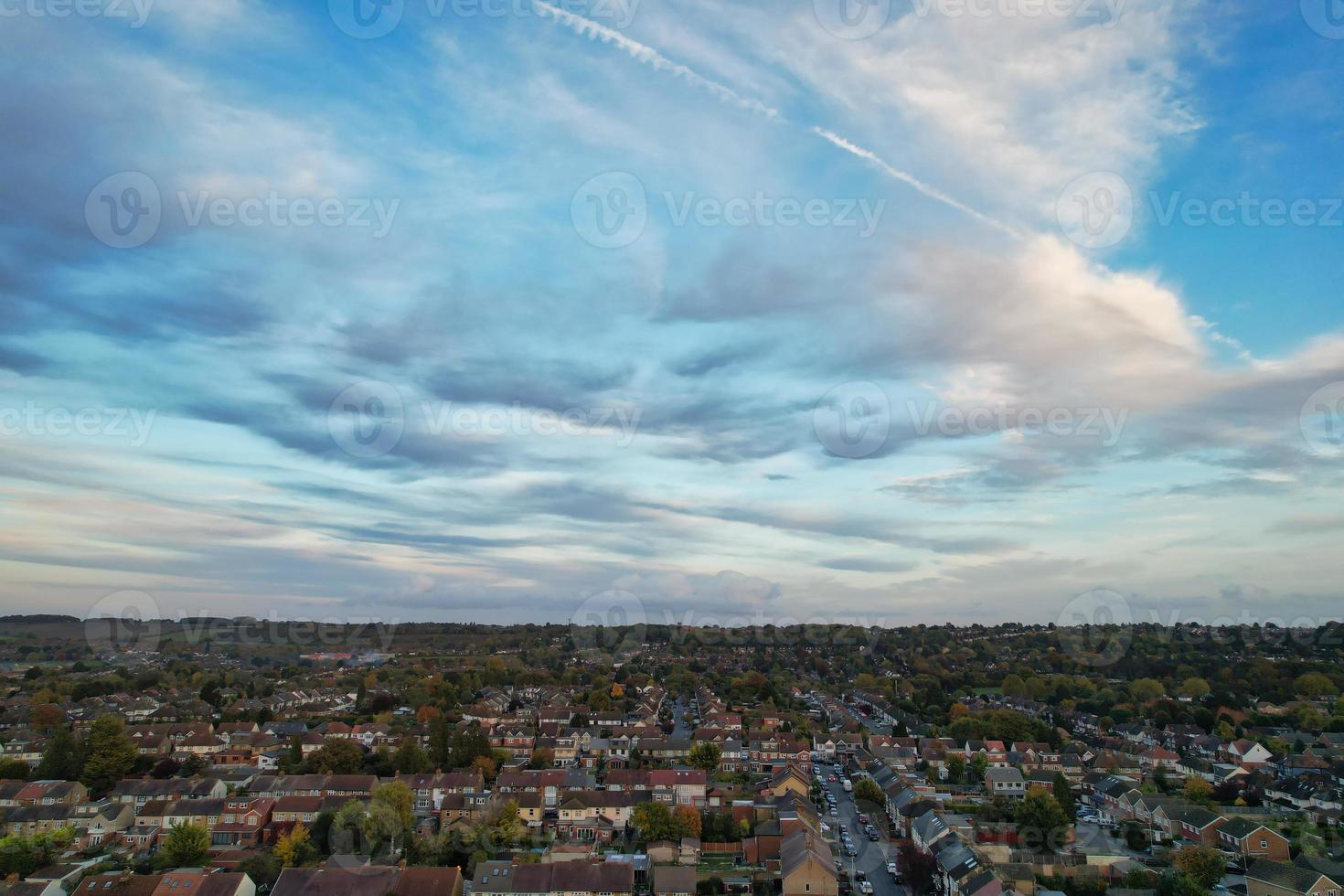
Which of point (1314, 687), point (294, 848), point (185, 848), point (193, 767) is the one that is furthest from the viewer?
point (1314, 687)

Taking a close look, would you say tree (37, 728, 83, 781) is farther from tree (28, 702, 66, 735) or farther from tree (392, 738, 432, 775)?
tree (28, 702, 66, 735)

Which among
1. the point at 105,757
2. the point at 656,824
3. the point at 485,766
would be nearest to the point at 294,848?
the point at 485,766

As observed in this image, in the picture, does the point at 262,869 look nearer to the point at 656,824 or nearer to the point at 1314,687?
the point at 656,824

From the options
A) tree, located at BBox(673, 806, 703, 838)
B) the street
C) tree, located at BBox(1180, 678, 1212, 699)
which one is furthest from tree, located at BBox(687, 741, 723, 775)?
tree, located at BBox(1180, 678, 1212, 699)

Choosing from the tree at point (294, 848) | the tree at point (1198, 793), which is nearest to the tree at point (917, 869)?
the tree at point (1198, 793)

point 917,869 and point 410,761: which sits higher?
point 410,761

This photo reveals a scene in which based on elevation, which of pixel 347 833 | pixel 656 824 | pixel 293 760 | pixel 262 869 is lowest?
pixel 262 869

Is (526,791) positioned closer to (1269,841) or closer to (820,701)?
(1269,841)

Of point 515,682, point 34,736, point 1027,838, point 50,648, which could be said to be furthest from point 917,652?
point 50,648
